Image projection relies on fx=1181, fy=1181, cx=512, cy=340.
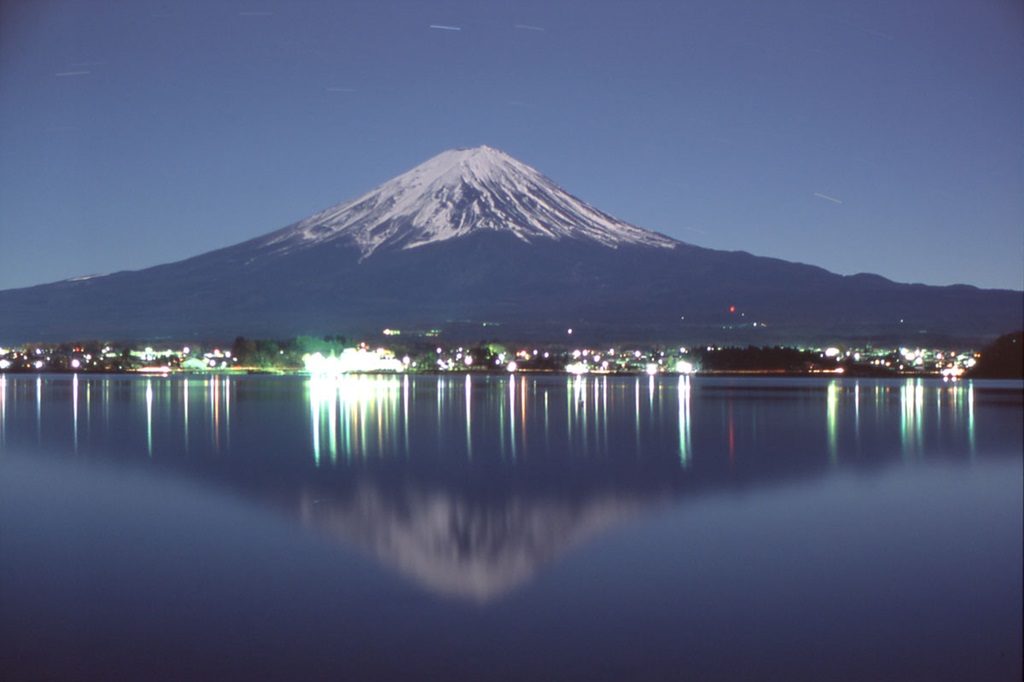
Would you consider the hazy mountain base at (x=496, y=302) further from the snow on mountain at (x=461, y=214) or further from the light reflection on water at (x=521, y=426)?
the light reflection on water at (x=521, y=426)

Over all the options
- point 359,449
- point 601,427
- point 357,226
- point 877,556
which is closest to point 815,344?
point 357,226

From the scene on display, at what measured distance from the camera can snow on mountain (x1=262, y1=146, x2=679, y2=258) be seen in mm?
119188

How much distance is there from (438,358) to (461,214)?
30156mm

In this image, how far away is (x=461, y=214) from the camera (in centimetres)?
12300

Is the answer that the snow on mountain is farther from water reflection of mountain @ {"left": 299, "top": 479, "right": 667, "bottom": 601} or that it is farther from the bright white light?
water reflection of mountain @ {"left": 299, "top": 479, "right": 667, "bottom": 601}

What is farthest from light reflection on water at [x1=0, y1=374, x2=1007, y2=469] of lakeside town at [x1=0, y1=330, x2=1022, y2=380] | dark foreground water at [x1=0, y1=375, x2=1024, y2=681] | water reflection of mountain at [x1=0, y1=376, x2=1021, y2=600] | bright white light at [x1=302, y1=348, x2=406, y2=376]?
bright white light at [x1=302, y1=348, x2=406, y2=376]

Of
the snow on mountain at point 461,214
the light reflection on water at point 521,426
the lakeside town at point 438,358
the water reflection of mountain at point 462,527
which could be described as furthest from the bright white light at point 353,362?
the water reflection of mountain at point 462,527

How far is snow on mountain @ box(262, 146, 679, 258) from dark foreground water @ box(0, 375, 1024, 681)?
4084 inches

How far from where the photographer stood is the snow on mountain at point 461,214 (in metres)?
119

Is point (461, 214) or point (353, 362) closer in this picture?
point (353, 362)

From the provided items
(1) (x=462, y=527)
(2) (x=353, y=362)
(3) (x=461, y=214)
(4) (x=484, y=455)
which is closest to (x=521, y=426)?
(4) (x=484, y=455)

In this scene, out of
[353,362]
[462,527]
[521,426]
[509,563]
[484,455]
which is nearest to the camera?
[509,563]

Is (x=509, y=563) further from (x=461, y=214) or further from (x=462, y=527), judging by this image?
(x=461, y=214)

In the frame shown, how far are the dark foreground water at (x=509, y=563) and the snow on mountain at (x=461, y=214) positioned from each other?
104 meters
